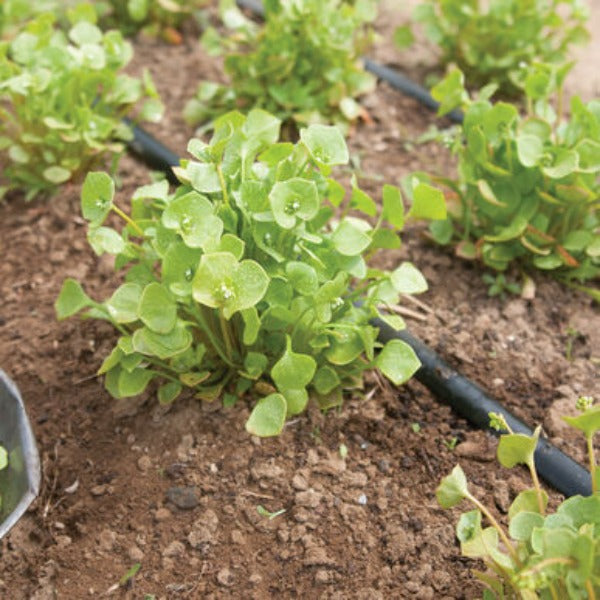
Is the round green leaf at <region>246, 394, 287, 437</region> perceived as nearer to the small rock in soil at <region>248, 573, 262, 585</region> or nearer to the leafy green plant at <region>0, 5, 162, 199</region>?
the small rock in soil at <region>248, 573, 262, 585</region>

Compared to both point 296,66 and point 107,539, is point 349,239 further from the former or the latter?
point 296,66

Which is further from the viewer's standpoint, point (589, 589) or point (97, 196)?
point (97, 196)

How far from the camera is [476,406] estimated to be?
164 cm

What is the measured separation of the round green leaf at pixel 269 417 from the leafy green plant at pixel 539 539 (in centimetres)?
30

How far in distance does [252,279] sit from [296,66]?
1.22m

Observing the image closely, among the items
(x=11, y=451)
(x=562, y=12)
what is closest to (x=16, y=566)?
(x=11, y=451)

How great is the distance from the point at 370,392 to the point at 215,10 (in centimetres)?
199

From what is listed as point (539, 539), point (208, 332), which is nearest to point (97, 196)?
point (208, 332)

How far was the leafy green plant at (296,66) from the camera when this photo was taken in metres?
2.24

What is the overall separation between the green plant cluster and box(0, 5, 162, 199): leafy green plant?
0.83 meters

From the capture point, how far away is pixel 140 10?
268 cm

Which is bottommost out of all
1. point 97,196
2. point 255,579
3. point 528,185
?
point 255,579

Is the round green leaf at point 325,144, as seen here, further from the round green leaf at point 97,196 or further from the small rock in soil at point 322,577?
the small rock in soil at point 322,577

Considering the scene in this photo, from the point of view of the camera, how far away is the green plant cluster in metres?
1.75
